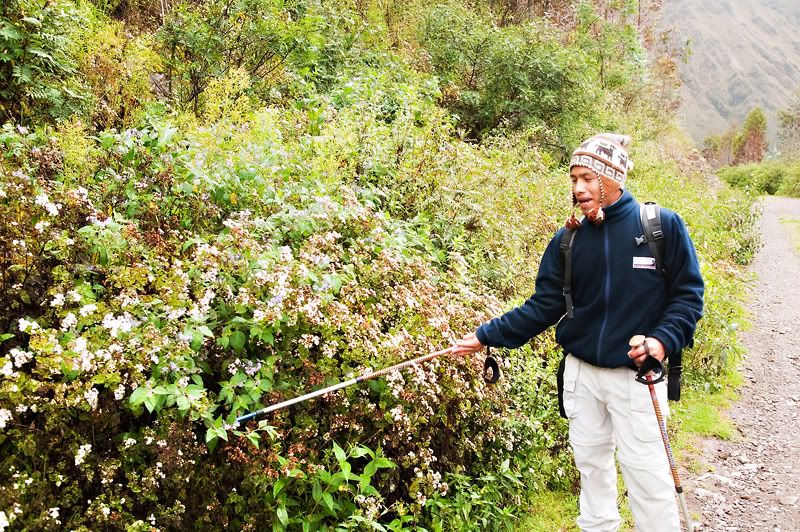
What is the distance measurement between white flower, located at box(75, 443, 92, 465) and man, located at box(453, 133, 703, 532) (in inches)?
96.4

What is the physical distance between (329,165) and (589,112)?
37.0 feet

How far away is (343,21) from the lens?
10.7 meters

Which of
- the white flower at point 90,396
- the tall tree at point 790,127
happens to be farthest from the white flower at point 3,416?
the tall tree at point 790,127

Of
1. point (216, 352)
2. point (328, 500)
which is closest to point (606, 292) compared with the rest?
point (328, 500)

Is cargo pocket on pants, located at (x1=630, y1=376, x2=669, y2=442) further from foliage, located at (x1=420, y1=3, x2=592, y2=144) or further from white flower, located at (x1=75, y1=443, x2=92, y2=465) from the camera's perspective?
foliage, located at (x1=420, y1=3, x2=592, y2=144)

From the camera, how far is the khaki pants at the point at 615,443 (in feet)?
9.82

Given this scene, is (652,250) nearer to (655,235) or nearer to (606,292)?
(655,235)

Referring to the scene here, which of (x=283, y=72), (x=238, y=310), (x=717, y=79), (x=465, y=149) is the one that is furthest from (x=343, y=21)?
(x=717, y=79)

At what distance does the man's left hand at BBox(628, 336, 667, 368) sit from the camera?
2799 mm

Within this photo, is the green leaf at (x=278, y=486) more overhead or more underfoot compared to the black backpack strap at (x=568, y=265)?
more underfoot

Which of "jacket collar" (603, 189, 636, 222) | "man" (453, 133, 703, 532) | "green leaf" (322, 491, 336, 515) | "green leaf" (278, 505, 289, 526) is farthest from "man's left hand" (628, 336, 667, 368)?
"green leaf" (278, 505, 289, 526)

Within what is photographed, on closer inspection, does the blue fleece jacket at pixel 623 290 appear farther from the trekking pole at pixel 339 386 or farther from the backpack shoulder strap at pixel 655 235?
the trekking pole at pixel 339 386

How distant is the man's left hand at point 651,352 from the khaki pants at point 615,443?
0.67 ft

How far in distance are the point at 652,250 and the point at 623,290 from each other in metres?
0.26
